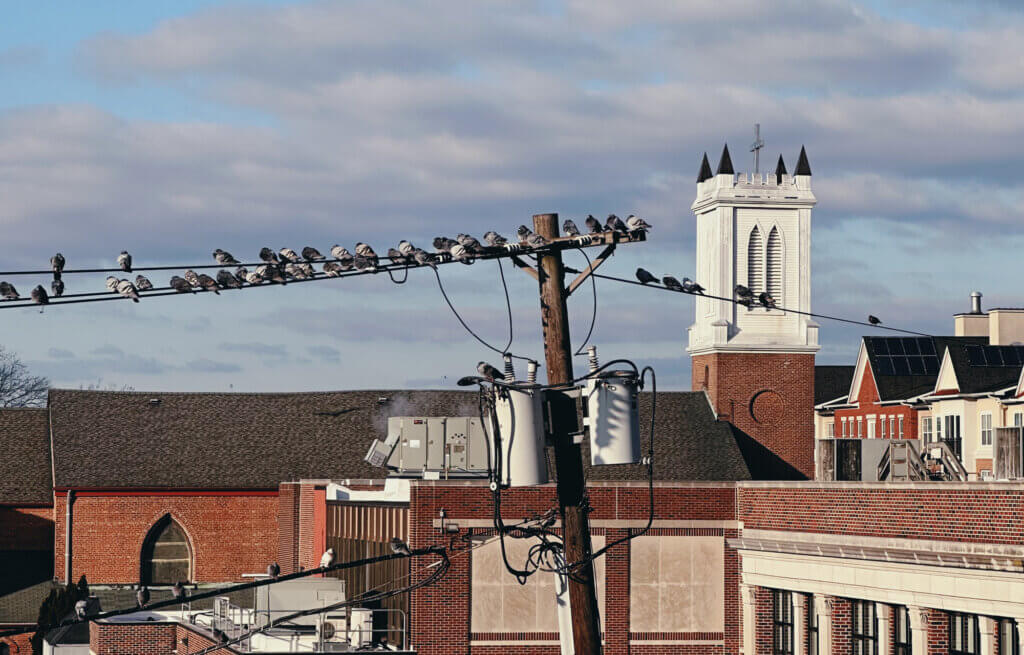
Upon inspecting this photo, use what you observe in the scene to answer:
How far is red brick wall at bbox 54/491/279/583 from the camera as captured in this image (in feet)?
232

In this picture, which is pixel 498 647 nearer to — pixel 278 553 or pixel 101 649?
pixel 101 649

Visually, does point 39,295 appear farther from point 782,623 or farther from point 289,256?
point 782,623

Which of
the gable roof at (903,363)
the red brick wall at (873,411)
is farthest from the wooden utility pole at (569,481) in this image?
the gable roof at (903,363)

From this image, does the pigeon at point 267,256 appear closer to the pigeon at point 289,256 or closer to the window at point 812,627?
the pigeon at point 289,256

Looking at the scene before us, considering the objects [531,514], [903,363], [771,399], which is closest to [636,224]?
[531,514]

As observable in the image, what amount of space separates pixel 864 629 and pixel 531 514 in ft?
40.7

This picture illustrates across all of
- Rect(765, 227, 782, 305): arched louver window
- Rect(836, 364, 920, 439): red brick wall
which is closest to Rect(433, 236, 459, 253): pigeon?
Rect(765, 227, 782, 305): arched louver window

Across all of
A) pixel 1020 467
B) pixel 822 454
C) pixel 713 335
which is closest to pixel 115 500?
pixel 713 335

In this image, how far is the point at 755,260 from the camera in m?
75.2

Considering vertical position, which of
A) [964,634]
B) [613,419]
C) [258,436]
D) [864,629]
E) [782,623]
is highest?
[613,419]

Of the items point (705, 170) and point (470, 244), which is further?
point (705, 170)

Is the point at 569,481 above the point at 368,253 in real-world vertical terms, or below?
below

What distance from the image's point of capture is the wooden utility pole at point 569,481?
67.7 feet

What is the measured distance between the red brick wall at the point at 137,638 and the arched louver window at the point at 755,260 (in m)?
35.2
